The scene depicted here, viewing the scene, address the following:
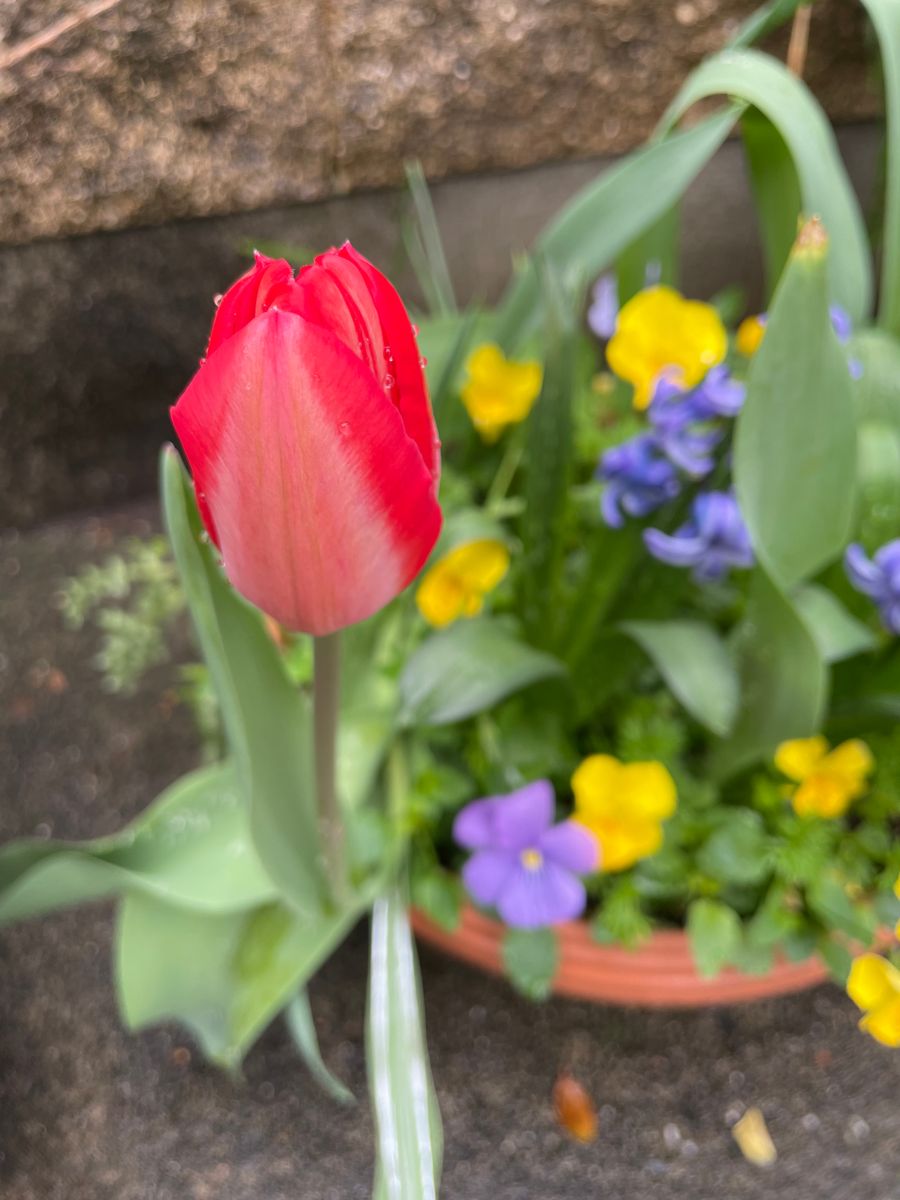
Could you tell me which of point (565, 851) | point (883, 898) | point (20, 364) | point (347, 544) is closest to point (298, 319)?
point (347, 544)

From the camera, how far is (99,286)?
0.94 meters

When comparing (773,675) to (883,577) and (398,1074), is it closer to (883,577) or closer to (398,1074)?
(883,577)

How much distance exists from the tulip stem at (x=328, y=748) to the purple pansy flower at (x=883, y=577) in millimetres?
278

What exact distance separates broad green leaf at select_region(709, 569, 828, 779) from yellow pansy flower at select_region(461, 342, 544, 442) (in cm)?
25

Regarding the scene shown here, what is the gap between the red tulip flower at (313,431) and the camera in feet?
0.77

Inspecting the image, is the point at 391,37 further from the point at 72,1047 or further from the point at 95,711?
the point at 72,1047

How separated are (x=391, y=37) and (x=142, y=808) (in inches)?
28.8

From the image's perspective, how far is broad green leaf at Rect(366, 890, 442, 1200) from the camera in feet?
1.52

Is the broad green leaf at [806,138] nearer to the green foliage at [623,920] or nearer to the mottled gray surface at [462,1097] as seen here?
the green foliage at [623,920]

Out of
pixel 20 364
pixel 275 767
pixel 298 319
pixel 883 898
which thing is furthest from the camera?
pixel 20 364

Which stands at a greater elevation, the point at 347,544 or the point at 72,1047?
the point at 347,544

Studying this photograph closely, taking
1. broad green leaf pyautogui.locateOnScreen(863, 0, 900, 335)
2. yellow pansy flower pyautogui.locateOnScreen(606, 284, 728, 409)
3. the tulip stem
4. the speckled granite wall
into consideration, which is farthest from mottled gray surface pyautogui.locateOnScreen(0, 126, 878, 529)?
the tulip stem

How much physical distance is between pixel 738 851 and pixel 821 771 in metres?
0.07

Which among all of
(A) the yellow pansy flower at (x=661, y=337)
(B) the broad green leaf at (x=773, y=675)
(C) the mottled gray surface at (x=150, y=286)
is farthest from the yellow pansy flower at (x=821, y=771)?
(C) the mottled gray surface at (x=150, y=286)
